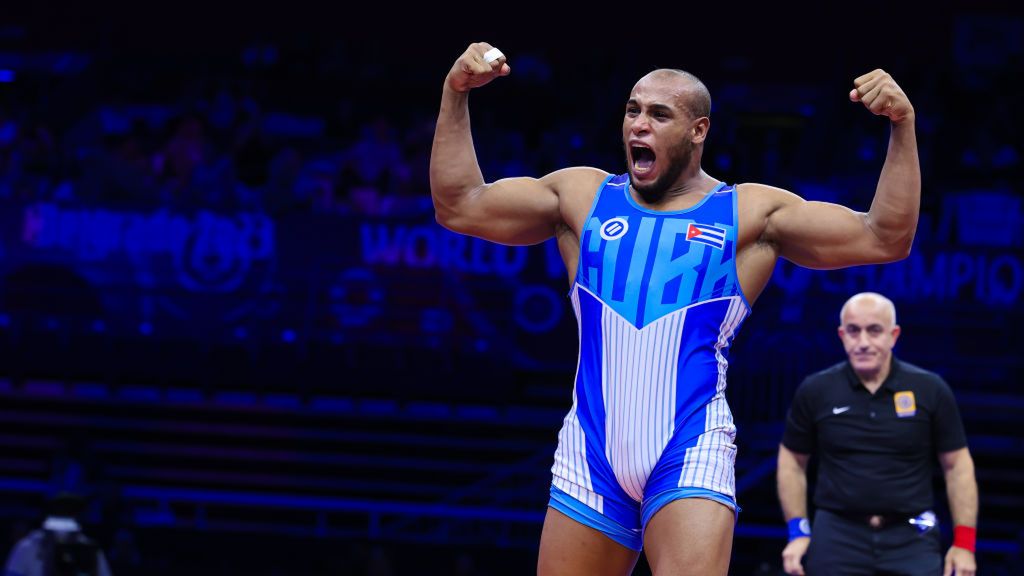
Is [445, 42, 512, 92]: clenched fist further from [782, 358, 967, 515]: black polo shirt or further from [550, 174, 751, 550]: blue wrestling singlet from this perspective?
[782, 358, 967, 515]: black polo shirt

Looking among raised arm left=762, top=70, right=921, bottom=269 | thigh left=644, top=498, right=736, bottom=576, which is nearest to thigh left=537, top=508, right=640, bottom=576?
thigh left=644, top=498, right=736, bottom=576

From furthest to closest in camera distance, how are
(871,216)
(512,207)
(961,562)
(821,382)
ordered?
(821,382)
(961,562)
(512,207)
(871,216)

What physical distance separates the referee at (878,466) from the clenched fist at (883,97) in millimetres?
2452

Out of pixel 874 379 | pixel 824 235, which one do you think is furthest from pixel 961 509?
pixel 824 235

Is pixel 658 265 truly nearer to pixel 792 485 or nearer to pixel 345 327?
pixel 792 485

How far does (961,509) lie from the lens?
5.43 meters

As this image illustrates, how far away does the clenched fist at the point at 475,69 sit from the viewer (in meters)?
3.34

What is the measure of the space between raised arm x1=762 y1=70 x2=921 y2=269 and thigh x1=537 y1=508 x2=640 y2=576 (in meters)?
0.89

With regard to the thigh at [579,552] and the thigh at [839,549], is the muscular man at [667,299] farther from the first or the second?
the thigh at [839,549]

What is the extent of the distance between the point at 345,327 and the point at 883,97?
723 cm

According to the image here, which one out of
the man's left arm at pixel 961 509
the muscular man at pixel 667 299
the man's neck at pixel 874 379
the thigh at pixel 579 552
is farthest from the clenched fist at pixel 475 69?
the man's left arm at pixel 961 509

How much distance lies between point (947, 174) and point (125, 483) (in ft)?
23.7

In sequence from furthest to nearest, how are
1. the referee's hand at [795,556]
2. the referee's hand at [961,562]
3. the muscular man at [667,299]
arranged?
the referee's hand at [795,556] → the referee's hand at [961,562] → the muscular man at [667,299]

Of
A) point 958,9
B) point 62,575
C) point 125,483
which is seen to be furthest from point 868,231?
point 958,9
